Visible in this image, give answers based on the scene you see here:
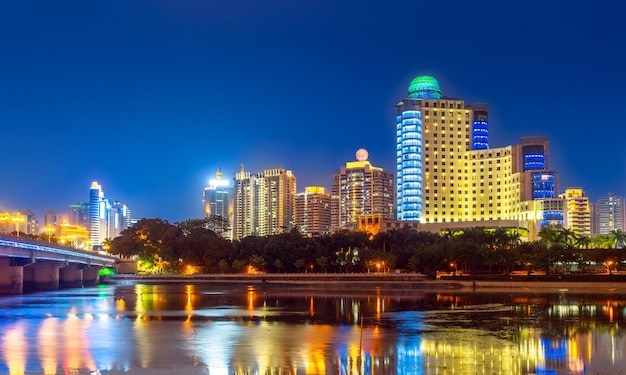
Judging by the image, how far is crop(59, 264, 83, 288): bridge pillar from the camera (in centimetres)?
16011

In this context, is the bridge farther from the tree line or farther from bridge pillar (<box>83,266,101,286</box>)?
the tree line

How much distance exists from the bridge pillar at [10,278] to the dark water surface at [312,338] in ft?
114

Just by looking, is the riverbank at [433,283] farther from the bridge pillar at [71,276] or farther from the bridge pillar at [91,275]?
the bridge pillar at [91,275]

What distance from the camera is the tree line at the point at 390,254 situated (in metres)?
136

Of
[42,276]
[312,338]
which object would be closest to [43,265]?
[42,276]

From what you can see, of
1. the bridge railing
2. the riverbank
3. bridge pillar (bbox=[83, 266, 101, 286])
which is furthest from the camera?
bridge pillar (bbox=[83, 266, 101, 286])

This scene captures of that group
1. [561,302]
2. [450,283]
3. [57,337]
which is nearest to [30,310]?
[57,337]

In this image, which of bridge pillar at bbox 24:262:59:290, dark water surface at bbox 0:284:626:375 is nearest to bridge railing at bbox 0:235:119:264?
bridge pillar at bbox 24:262:59:290

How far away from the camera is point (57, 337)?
4988 centimetres

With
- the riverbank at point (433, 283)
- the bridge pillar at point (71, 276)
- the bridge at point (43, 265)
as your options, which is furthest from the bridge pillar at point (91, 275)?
the riverbank at point (433, 283)

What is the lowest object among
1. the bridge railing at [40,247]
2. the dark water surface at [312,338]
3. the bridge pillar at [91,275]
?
the bridge pillar at [91,275]

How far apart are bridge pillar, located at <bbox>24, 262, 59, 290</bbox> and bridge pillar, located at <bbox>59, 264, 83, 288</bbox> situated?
15.6 m

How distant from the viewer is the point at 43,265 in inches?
5576

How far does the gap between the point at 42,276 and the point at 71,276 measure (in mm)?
19672
